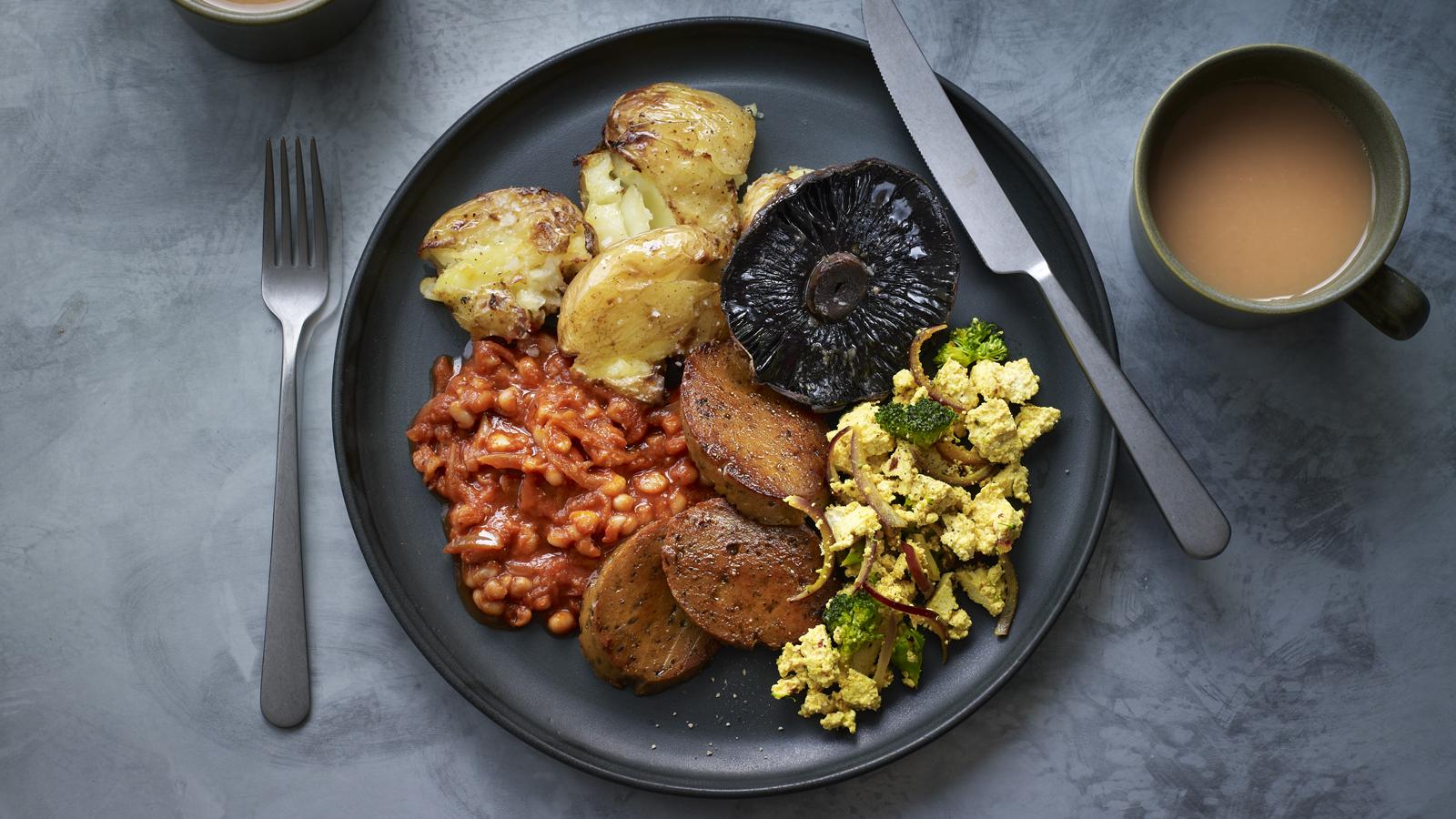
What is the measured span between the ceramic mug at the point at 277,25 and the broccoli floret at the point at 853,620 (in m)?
2.57

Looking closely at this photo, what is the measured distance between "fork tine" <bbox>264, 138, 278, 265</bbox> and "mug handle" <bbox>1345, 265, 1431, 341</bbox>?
349 centimetres

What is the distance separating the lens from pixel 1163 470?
115 inches

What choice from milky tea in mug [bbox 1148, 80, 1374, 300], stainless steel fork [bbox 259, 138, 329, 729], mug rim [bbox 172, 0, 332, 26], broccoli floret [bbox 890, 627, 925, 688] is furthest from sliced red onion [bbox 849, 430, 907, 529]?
mug rim [bbox 172, 0, 332, 26]

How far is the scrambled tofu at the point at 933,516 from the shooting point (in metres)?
3.01

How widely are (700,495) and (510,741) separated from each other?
3.64 feet

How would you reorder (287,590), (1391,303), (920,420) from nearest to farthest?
1. (1391,303)
2. (920,420)
3. (287,590)

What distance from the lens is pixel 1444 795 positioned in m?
3.38

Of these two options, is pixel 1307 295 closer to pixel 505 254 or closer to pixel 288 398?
pixel 505 254

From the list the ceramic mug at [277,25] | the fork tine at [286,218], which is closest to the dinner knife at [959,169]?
the ceramic mug at [277,25]

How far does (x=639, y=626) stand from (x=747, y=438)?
27.5 inches

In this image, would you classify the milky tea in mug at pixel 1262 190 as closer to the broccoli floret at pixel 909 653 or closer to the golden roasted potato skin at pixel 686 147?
the golden roasted potato skin at pixel 686 147

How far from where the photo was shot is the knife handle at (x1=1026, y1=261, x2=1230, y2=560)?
2.91 metres

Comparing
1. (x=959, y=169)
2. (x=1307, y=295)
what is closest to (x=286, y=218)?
(x=959, y=169)

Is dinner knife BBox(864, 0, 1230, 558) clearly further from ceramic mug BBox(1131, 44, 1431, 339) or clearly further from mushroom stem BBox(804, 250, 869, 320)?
mushroom stem BBox(804, 250, 869, 320)
